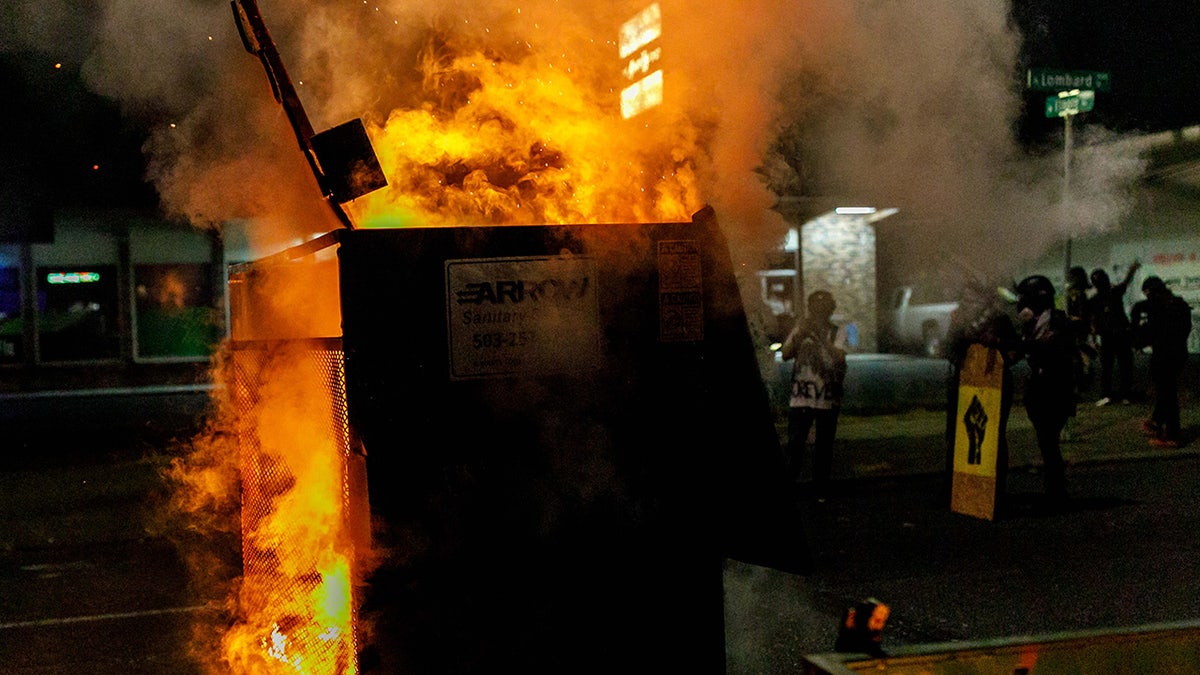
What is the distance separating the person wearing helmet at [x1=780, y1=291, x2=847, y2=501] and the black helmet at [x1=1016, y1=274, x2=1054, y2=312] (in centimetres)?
142

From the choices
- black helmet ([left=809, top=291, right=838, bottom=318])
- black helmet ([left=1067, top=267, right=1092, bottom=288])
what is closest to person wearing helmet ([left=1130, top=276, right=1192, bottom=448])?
black helmet ([left=1067, top=267, right=1092, bottom=288])

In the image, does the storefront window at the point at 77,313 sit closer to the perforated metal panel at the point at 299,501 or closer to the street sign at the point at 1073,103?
the street sign at the point at 1073,103

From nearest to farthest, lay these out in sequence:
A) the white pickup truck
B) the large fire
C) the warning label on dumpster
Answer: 1. the warning label on dumpster
2. the large fire
3. the white pickup truck

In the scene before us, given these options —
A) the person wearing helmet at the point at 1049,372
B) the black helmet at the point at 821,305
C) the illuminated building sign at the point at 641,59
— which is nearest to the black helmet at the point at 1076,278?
the person wearing helmet at the point at 1049,372

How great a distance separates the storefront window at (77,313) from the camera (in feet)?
69.9

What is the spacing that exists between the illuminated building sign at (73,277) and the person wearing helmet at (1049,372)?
19.8 metres

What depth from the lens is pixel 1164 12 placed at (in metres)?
7.45

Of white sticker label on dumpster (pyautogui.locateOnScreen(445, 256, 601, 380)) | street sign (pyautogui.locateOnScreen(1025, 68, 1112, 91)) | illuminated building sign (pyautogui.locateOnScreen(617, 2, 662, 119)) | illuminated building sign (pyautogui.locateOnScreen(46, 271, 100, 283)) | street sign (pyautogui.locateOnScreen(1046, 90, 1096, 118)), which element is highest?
street sign (pyautogui.locateOnScreen(1025, 68, 1112, 91))

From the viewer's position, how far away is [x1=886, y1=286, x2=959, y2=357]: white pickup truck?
22031mm

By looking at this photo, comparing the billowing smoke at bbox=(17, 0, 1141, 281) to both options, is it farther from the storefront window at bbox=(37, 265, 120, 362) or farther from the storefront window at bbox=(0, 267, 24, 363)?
the storefront window at bbox=(0, 267, 24, 363)

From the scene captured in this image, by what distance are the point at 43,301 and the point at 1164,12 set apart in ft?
69.5

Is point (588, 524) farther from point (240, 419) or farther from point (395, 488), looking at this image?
point (240, 419)

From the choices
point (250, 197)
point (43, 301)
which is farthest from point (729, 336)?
point (43, 301)

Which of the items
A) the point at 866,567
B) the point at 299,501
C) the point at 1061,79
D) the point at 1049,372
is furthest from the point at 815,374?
the point at 299,501
